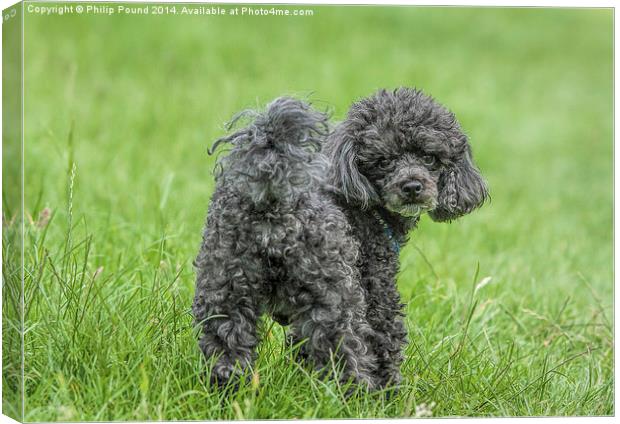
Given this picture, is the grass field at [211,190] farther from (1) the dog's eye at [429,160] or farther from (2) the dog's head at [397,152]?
(1) the dog's eye at [429,160]

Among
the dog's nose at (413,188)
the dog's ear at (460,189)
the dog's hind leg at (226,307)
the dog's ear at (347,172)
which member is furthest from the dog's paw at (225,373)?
the dog's ear at (460,189)

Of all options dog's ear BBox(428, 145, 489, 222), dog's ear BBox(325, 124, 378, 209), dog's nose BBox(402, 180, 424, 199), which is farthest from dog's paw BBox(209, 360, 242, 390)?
dog's ear BBox(428, 145, 489, 222)

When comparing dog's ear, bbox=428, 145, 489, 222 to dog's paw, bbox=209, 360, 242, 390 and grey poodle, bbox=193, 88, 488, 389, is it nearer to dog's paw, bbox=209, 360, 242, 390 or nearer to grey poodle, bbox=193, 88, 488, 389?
grey poodle, bbox=193, 88, 488, 389

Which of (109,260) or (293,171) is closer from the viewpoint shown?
(293,171)

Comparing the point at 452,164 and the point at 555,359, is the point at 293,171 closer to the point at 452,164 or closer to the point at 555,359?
the point at 452,164

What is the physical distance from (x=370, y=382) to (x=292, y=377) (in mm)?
324

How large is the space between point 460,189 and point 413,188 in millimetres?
360

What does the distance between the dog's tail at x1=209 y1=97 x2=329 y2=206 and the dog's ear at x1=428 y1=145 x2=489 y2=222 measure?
2.63ft

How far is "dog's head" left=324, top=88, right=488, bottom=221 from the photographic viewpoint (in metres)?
4.17

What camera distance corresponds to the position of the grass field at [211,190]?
164 inches

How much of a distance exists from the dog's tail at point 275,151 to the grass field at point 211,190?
0.20m

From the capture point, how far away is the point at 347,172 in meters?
4.20

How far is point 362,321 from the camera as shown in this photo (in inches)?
162

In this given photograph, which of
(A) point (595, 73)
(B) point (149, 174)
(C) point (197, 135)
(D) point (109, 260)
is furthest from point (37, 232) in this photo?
(A) point (595, 73)
